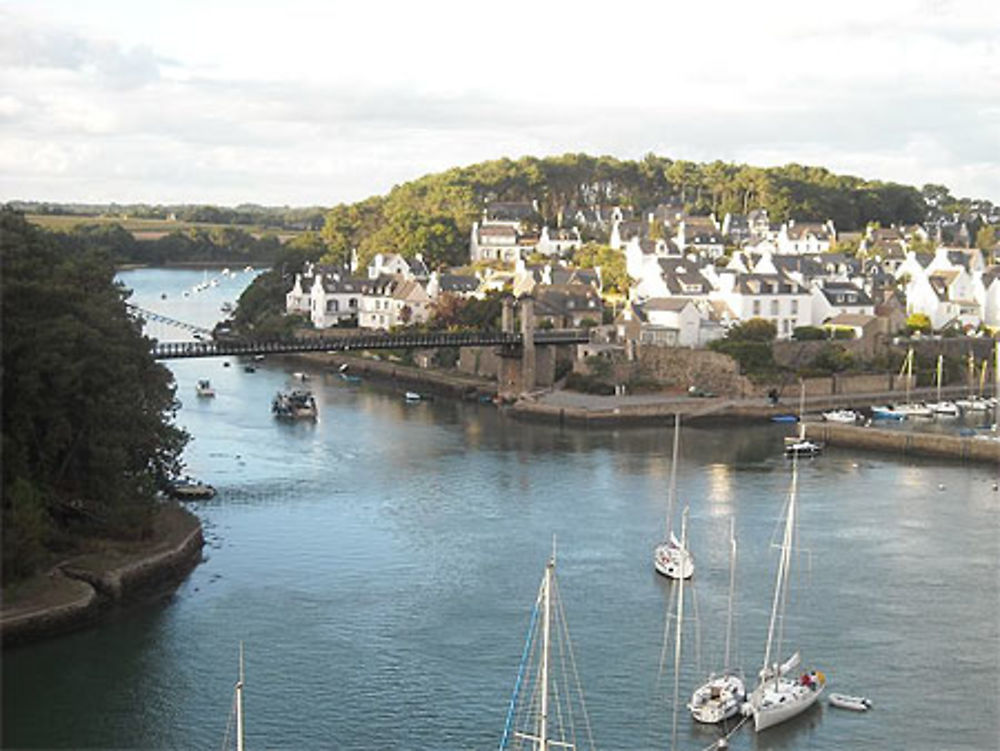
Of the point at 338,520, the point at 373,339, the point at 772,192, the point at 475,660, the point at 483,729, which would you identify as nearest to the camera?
the point at 483,729

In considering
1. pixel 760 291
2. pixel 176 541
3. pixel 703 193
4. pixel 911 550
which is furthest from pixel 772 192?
pixel 176 541

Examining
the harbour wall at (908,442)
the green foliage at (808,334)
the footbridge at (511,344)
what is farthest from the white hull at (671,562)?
the green foliage at (808,334)

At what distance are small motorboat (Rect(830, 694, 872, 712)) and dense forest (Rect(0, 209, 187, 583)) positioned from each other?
34.4 ft

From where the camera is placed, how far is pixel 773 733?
50.8ft

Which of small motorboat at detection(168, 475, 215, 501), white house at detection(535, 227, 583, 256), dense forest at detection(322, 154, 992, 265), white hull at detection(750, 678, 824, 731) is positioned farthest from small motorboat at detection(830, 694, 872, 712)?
dense forest at detection(322, 154, 992, 265)

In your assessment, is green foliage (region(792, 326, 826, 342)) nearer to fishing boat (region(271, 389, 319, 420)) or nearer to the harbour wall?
the harbour wall

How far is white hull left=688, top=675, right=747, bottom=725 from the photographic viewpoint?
15.5 m

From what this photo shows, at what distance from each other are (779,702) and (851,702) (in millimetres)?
1023

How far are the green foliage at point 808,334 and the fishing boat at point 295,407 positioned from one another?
15236 mm

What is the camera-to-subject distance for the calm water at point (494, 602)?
1572 centimetres

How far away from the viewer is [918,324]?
151 ft

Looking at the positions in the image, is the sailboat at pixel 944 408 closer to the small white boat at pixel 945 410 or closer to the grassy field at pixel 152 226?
the small white boat at pixel 945 410

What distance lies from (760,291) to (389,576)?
83.1 ft

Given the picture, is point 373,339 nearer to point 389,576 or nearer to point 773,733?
point 389,576
